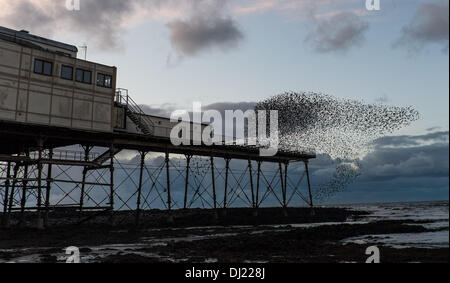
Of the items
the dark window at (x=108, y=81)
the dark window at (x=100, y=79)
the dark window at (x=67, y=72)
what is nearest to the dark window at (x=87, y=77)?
the dark window at (x=100, y=79)

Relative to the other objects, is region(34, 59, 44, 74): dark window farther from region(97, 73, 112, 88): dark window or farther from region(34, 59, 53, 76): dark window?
region(97, 73, 112, 88): dark window

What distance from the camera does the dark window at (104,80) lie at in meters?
Result: 35.1

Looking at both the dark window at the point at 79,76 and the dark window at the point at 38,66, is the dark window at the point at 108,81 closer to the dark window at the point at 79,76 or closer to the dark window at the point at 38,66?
the dark window at the point at 79,76

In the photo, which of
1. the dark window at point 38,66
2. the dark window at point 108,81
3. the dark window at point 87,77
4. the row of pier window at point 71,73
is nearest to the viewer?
the dark window at point 38,66

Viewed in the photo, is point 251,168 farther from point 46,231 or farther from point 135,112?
point 46,231

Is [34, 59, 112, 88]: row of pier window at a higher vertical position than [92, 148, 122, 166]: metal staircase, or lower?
higher

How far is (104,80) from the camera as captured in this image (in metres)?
35.5

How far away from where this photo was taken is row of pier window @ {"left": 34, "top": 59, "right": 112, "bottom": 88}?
31564 millimetres

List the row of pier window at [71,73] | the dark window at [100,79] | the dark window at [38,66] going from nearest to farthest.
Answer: the dark window at [38,66] < the row of pier window at [71,73] < the dark window at [100,79]

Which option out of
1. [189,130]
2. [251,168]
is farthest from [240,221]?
[189,130]

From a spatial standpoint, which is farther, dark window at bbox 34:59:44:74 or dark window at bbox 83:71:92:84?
dark window at bbox 83:71:92:84

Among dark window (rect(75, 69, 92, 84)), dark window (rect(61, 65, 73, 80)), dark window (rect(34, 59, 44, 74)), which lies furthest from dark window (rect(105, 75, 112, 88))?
dark window (rect(34, 59, 44, 74))

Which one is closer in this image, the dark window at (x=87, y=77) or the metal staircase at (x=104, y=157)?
the dark window at (x=87, y=77)
